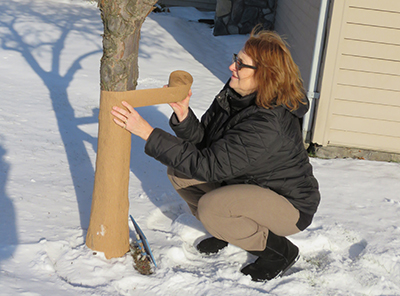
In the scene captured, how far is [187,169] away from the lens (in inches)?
84.8

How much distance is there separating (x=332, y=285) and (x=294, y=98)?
3.81 ft

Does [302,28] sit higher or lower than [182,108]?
higher

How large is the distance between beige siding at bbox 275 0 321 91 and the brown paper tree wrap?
7.94 feet

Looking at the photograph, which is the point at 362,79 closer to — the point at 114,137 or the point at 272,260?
the point at 272,260

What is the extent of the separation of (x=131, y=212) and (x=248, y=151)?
120 cm

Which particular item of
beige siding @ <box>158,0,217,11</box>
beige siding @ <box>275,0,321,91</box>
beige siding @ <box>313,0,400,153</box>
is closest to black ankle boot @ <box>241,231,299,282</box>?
beige siding @ <box>313,0,400,153</box>

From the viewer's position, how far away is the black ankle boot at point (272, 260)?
2.45 metres

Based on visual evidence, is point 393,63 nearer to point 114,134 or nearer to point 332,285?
point 332,285

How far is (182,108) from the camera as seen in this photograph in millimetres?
2531

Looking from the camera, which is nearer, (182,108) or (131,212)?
(182,108)

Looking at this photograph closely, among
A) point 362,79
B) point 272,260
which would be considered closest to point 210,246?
point 272,260

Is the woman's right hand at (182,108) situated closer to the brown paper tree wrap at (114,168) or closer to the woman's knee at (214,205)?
the brown paper tree wrap at (114,168)

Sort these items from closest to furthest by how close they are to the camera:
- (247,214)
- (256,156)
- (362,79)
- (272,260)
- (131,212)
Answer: (256,156)
(247,214)
(272,260)
(131,212)
(362,79)

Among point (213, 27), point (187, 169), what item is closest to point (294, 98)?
point (187, 169)
